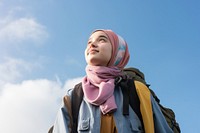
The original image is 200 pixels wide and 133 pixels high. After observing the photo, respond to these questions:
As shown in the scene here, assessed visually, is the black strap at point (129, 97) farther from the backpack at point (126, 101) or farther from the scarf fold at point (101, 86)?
the scarf fold at point (101, 86)

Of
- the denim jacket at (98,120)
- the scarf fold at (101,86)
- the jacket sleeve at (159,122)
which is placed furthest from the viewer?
the jacket sleeve at (159,122)

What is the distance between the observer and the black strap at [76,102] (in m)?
3.00

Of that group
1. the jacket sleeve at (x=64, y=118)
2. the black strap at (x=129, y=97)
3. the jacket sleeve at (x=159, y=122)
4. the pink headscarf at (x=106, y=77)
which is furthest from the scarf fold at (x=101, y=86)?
the jacket sleeve at (x=159, y=122)

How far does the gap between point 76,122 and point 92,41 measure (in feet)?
2.87

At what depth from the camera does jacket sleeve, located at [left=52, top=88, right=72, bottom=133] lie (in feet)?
9.76

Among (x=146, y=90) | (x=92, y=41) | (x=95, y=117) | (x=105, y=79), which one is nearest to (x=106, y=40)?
(x=92, y=41)

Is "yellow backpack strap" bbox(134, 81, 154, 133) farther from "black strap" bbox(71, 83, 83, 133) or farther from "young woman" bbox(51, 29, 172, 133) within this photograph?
"black strap" bbox(71, 83, 83, 133)

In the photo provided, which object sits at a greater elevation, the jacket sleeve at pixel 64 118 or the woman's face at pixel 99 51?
the woman's face at pixel 99 51

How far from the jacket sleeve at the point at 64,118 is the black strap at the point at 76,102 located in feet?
0.13

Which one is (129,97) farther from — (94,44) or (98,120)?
(94,44)

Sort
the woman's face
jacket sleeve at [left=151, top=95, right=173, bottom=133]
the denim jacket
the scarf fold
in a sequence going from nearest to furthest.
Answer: the denim jacket, the scarf fold, jacket sleeve at [left=151, top=95, right=173, bottom=133], the woman's face

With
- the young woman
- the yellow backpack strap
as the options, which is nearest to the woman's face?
the young woman

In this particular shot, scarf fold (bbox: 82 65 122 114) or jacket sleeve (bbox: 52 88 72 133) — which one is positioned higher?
scarf fold (bbox: 82 65 122 114)

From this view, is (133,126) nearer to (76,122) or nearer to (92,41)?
(76,122)
